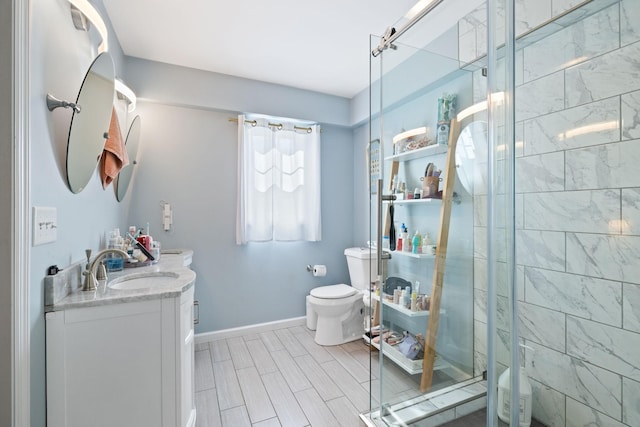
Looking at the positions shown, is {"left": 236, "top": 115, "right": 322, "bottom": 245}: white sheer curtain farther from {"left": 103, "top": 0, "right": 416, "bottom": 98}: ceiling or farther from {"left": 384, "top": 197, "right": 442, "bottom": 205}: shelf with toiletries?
{"left": 384, "top": 197, "right": 442, "bottom": 205}: shelf with toiletries

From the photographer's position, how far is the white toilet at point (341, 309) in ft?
8.19

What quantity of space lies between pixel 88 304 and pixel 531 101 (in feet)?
7.69

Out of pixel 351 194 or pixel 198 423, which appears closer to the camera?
pixel 198 423

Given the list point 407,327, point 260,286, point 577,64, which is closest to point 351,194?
point 260,286

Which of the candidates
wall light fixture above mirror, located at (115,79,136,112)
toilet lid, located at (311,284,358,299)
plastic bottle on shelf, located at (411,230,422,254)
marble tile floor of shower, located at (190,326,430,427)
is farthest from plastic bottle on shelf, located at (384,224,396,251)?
wall light fixture above mirror, located at (115,79,136,112)

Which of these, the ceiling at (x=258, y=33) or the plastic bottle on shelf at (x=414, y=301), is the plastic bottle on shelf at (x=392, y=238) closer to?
the plastic bottle on shelf at (x=414, y=301)

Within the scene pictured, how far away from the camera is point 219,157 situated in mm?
2672

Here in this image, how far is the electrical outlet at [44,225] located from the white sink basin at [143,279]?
1.57 feet

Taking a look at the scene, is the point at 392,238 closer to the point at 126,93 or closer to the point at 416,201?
the point at 416,201

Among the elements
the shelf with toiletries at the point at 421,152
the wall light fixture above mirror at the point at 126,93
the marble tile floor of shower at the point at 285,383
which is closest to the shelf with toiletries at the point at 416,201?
the shelf with toiletries at the point at 421,152

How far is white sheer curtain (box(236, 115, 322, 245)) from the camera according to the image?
8.89 ft

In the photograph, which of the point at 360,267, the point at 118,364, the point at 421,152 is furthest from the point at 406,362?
the point at 118,364
